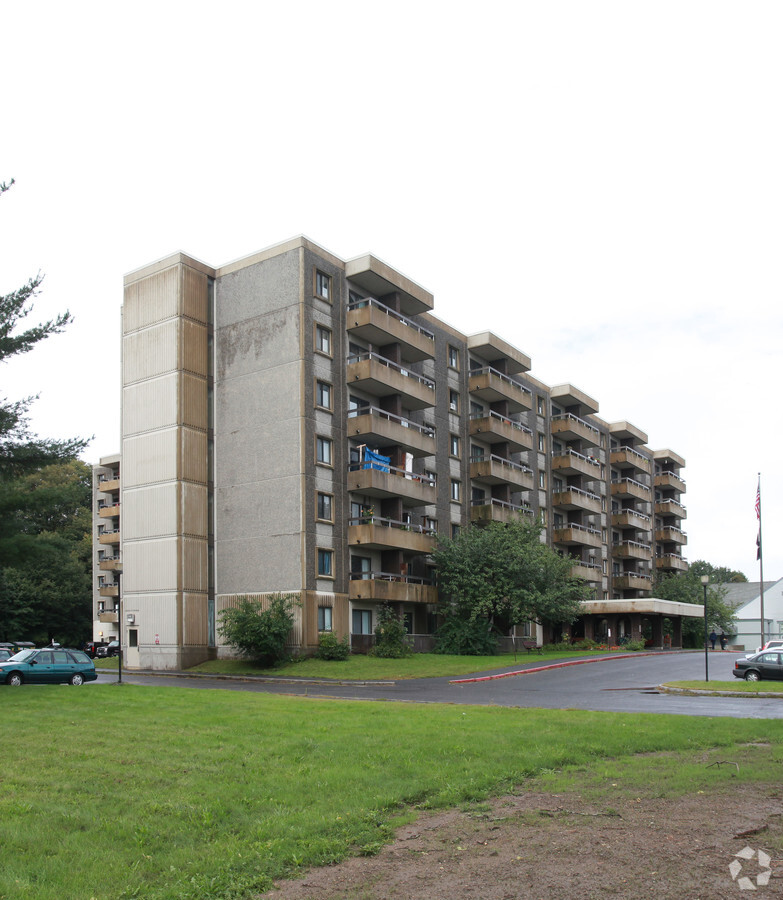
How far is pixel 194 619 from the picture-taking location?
47906 mm

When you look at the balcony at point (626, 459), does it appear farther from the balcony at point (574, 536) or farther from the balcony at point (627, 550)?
the balcony at point (574, 536)

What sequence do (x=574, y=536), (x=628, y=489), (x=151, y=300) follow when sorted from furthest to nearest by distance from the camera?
(x=628, y=489)
(x=574, y=536)
(x=151, y=300)

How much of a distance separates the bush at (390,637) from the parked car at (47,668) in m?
15.9

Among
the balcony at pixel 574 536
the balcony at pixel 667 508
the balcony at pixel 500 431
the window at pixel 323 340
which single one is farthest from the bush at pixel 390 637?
the balcony at pixel 667 508

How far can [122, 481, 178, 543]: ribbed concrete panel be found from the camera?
48.5 meters

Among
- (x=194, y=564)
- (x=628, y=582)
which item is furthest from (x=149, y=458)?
(x=628, y=582)

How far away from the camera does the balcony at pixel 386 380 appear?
48750mm

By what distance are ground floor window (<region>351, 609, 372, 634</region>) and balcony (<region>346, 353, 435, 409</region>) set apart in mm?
12214

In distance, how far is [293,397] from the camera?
46.8 metres

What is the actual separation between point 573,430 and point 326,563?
34325 millimetres

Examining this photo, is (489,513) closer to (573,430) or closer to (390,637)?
(390,637)

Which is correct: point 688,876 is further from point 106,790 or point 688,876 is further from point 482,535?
point 482,535

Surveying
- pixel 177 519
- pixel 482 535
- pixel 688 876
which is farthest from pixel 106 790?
pixel 482 535

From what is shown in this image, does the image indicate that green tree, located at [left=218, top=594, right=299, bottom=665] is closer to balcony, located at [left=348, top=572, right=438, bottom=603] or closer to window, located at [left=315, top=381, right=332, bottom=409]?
balcony, located at [left=348, top=572, right=438, bottom=603]
